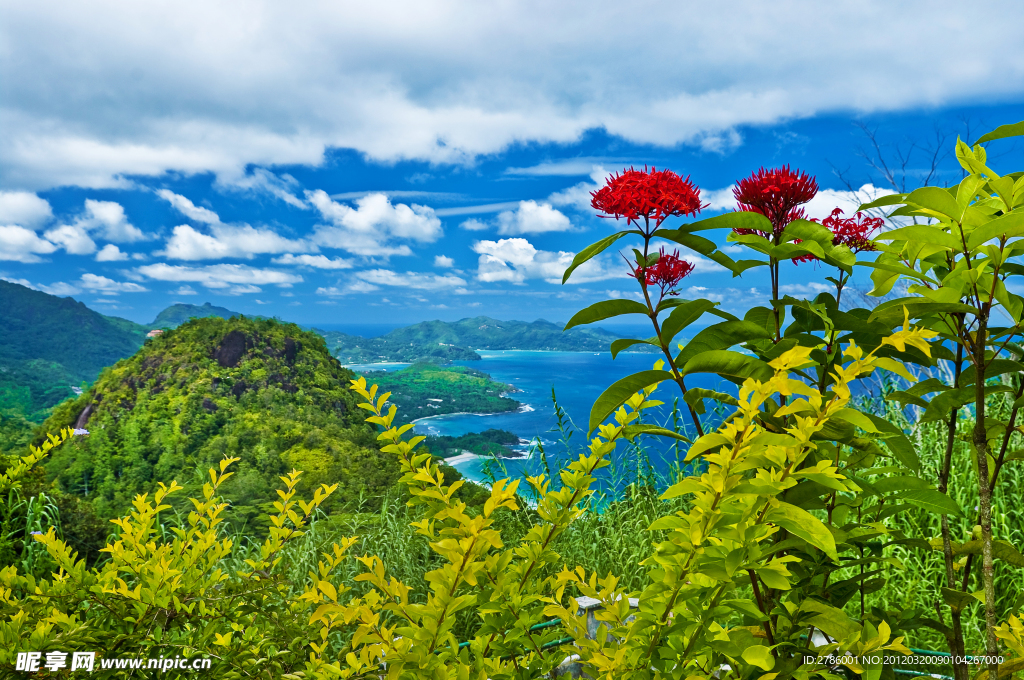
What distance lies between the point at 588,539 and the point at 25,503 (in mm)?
3425

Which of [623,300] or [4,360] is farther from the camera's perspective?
[4,360]

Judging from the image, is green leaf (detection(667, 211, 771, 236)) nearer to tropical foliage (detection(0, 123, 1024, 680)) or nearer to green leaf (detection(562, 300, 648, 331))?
tropical foliage (detection(0, 123, 1024, 680))

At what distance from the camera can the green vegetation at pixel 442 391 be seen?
7.87m

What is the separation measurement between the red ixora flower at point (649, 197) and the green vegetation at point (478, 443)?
3235mm

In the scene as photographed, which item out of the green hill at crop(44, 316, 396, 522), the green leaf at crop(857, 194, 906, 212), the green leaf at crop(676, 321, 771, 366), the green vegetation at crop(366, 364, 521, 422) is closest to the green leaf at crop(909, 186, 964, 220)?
the green leaf at crop(857, 194, 906, 212)

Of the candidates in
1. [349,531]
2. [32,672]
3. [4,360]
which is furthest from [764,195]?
[4,360]

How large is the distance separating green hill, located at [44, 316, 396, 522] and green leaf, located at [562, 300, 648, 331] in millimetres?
4190

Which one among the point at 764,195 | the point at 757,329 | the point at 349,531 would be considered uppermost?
the point at 764,195

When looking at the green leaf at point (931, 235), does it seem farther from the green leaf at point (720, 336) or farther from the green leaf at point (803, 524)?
the green leaf at point (803, 524)

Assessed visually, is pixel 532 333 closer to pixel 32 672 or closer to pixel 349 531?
pixel 349 531

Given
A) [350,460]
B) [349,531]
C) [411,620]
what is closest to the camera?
[411,620]

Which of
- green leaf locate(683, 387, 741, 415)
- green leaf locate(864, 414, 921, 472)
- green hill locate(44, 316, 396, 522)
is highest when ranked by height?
green leaf locate(683, 387, 741, 415)

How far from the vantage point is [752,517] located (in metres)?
0.89

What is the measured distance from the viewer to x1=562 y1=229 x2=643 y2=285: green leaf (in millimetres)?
1148
